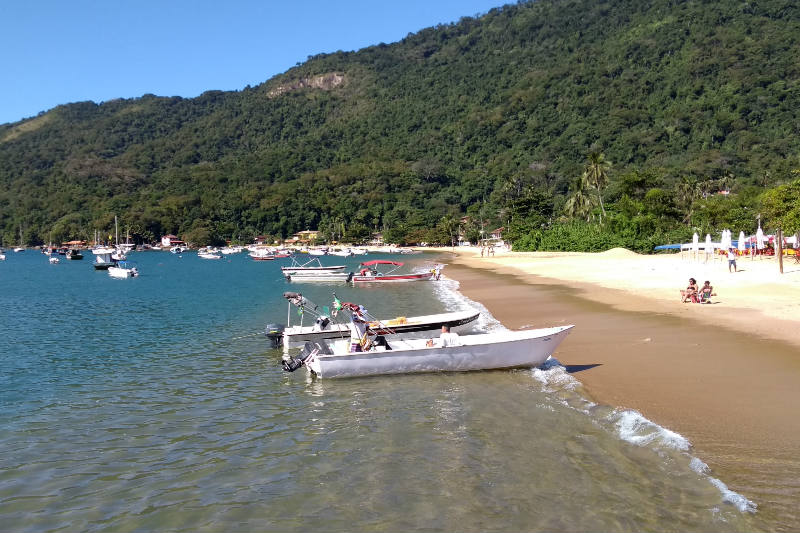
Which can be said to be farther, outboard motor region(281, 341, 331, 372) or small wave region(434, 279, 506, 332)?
small wave region(434, 279, 506, 332)

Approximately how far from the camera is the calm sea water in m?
6.74

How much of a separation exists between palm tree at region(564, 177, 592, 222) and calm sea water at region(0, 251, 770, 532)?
8179 cm

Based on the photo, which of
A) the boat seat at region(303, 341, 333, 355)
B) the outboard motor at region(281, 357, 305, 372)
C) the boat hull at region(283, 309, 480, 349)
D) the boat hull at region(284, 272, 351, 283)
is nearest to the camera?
the outboard motor at region(281, 357, 305, 372)

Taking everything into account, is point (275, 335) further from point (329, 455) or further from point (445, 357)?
point (329, 455)

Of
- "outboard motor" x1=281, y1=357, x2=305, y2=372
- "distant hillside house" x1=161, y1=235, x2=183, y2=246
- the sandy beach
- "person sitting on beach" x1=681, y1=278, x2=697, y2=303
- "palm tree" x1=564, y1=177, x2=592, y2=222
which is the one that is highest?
"palm tree" x1=564, y1=177, x2=592, y2=222

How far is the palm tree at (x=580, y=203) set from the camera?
90.7 meters

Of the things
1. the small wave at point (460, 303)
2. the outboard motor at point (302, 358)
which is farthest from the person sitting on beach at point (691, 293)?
the outboard motor at point (302, 358)

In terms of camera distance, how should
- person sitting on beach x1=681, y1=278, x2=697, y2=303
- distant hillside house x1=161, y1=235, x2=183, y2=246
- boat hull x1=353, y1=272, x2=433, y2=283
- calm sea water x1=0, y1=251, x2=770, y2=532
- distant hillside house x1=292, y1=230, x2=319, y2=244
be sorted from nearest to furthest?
1. calm sea water x1=0, y1=251, x2=770, y2=532
2. person sitting on beach x1=681, y1=278, x2=697, y2=303
3. boat hull x1=353, y1=272, x2=433, y2=283
4. distant hillside house x1=161, y1=235, x2=183, y2=246
5. distant hillside house x1=292, y1=230, x2=319, y2=244

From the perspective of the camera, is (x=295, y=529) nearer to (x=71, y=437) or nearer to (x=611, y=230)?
(x=71, y=437)

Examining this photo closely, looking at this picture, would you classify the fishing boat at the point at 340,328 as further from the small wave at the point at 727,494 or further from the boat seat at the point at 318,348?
the small wave at the point at 727,494

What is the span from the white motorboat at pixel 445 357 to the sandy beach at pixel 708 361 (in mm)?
1062

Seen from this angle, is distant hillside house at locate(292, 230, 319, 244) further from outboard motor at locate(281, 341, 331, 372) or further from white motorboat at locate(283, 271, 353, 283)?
→ outboard motor at locate(281, 341, 331, 372)

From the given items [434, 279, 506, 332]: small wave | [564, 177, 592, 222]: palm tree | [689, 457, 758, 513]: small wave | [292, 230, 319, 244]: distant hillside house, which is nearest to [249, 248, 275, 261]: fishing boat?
[564, 177, 592, 222]: palm tree

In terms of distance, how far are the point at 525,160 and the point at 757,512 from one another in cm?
18634
